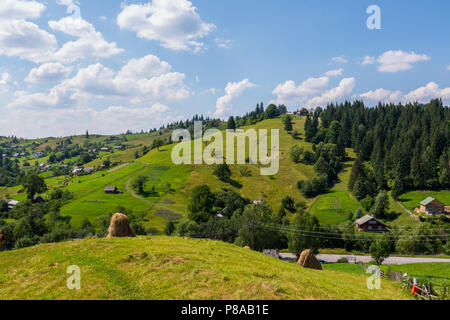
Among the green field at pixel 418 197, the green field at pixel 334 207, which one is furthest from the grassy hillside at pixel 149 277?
the green field at pixel 418 197

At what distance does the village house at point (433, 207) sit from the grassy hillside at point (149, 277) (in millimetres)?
89218

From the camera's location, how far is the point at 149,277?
2041cm

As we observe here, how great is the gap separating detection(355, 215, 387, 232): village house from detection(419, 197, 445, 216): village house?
16558 millimetres

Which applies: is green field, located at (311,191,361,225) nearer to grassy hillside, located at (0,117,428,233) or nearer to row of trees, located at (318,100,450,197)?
grassy hillside, located at (0,117,428,233)

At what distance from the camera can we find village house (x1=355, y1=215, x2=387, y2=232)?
9678 cm

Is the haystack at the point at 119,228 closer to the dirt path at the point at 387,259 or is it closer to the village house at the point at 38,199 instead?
the dirt path at the point at 387,259

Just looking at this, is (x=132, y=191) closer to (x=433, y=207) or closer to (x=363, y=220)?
(x=363, y=220)

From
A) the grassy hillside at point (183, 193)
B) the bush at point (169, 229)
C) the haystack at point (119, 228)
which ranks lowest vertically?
the bush at point (169, 229)

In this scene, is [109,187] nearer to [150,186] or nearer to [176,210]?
[150,186]

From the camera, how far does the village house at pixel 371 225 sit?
9678 centimetres

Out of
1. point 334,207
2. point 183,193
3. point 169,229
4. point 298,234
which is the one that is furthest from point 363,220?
point 183,193

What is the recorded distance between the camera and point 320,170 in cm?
14975

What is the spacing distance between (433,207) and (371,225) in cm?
2368
